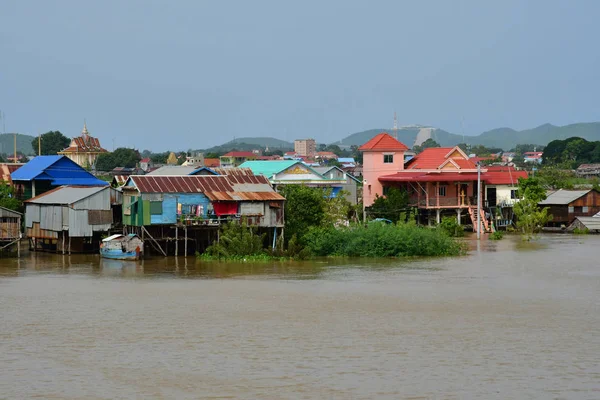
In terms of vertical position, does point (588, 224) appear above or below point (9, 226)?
below

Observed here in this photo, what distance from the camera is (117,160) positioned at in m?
85.2

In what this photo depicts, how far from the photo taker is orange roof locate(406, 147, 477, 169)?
43625 mm

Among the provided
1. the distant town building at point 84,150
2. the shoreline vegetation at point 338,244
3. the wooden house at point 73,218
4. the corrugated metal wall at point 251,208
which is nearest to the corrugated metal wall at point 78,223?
the wooden house at point 73,218

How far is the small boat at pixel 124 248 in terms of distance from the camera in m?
→ 30.0

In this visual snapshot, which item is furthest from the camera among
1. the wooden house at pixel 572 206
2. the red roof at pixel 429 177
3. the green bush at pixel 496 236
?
the wooden house at pixel 572 206

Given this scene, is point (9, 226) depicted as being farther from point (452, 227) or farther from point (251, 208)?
point (452, 227)

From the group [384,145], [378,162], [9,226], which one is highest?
[384,145]

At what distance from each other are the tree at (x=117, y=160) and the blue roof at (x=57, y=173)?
1732 inches

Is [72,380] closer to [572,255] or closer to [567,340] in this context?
[567,340]

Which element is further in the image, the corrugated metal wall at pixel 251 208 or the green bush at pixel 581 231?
the green bush at pixel 581 231

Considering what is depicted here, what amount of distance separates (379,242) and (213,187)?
5889 millimetres

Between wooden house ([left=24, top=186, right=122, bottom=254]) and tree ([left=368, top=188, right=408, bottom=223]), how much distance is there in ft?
42.0

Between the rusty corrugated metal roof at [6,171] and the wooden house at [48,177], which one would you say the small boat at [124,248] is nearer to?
the wooden house at [48,177]

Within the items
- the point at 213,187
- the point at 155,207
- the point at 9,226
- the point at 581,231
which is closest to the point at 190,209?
the point at 155,207
